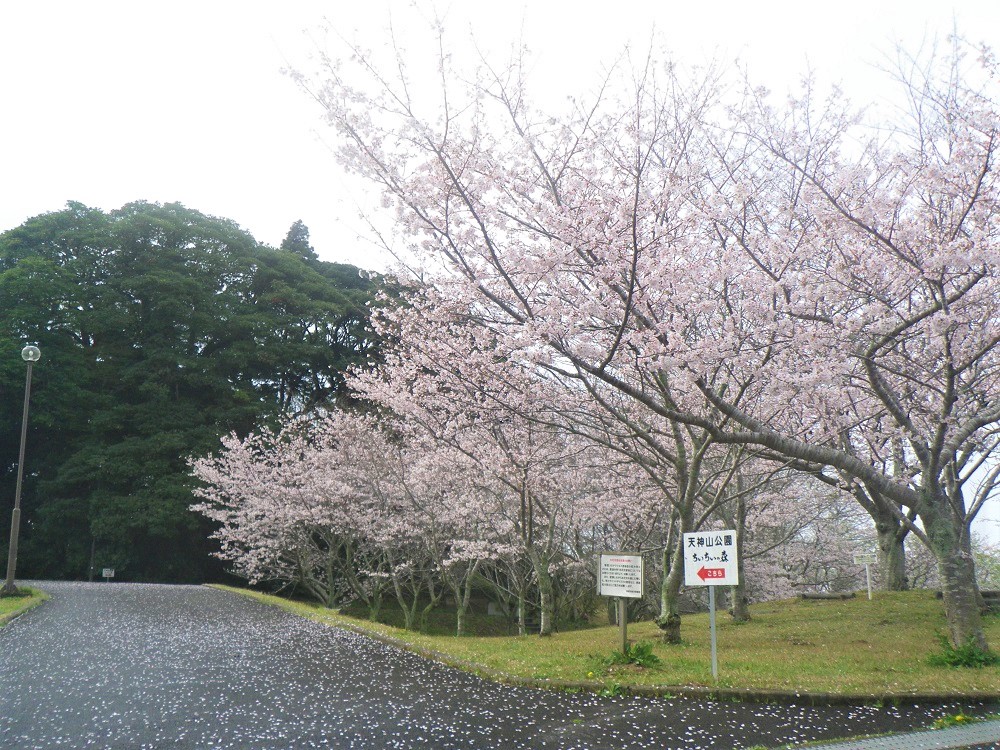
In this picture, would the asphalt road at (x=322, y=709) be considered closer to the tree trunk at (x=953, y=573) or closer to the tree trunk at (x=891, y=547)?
the tree trunk at (x=953, y=573)

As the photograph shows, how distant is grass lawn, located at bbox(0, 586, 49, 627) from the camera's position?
533 inches

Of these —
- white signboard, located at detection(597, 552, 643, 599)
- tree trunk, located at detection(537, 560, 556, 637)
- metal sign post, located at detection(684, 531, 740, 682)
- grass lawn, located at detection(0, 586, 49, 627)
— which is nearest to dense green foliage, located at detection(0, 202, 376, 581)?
grass lawn, located at detection(0, 586, 49, 627)

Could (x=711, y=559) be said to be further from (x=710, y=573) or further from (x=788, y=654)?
(x=788, y=654)

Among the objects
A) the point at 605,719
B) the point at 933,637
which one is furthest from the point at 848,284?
the point at 933,637

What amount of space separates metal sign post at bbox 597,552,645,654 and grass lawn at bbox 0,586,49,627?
34.8 ft

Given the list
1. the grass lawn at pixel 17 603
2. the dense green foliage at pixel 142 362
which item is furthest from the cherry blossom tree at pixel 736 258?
the dense green foliage at pixel 142 362

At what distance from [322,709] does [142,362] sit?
29.0 metres

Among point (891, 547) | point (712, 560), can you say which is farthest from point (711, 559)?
point (891, 547)

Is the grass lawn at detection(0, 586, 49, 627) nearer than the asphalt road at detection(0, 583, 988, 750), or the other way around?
the asphalt road at detection(0, 583, 988, 750)

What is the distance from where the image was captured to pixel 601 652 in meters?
9.84

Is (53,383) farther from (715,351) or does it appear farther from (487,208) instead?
(715,351)

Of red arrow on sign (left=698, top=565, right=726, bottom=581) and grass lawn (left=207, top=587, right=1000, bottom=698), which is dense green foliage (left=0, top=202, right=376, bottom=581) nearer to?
grass lawn (left=207, top=587, right=1000, bottom=698)

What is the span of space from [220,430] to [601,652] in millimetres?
24857

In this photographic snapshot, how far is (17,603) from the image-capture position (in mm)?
15797
